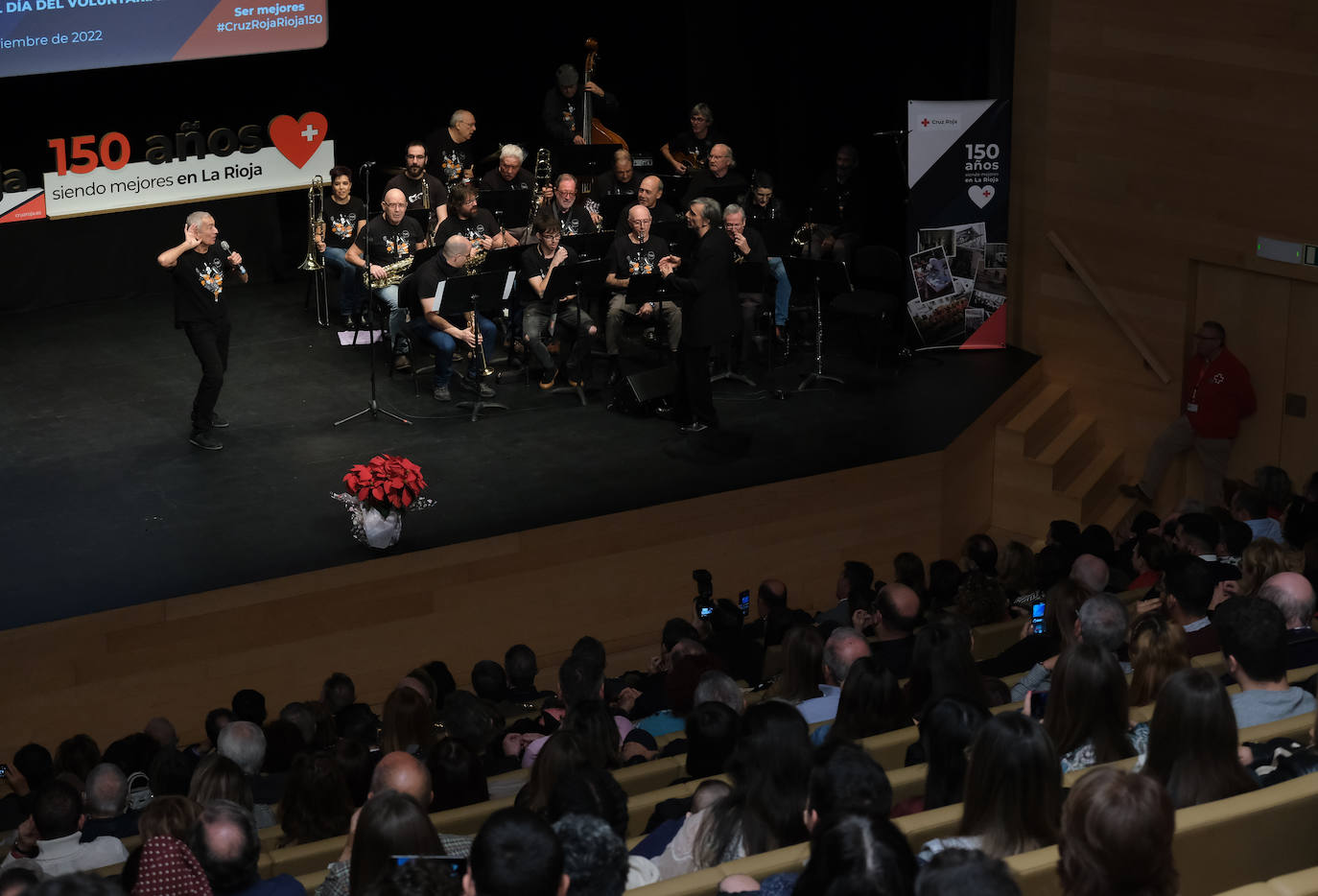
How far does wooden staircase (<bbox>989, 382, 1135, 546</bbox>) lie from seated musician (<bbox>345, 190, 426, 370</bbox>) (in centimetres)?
377

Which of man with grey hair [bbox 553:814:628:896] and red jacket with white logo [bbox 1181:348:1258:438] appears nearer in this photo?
man with grey hair [bbox 553:814:628:896]

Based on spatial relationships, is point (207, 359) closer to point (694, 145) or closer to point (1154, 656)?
point (694, 145)

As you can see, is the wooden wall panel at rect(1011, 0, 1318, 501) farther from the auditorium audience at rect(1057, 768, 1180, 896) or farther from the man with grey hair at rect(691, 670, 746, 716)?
the auditorium audience at rect(1057, 768, 1180, 896)

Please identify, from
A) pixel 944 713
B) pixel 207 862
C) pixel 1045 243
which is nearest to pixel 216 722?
pixel 207 862

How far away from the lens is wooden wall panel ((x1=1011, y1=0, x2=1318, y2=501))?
9250mm

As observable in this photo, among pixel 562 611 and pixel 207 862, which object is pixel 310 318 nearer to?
pixel 562 611

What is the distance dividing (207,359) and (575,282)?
7.10ft

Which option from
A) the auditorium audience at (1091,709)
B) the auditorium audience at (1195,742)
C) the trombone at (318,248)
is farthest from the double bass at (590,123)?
the auditorium audience at (1195,742)

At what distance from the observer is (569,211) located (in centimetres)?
1073

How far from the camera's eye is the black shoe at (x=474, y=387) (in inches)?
391

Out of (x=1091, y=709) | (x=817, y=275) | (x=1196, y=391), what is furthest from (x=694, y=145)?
(x=1091, y=709)

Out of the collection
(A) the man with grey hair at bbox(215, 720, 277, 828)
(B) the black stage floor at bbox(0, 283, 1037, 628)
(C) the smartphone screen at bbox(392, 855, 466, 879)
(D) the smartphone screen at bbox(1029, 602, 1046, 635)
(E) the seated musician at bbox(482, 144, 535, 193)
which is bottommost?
(B) the black stage floor at bbox(0, 283, 1037, 628)

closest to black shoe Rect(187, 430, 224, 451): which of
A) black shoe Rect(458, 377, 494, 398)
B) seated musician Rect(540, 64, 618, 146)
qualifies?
black shoe Rect(458, 377, 494, 398)

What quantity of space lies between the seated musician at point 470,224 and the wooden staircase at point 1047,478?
3333 mm
